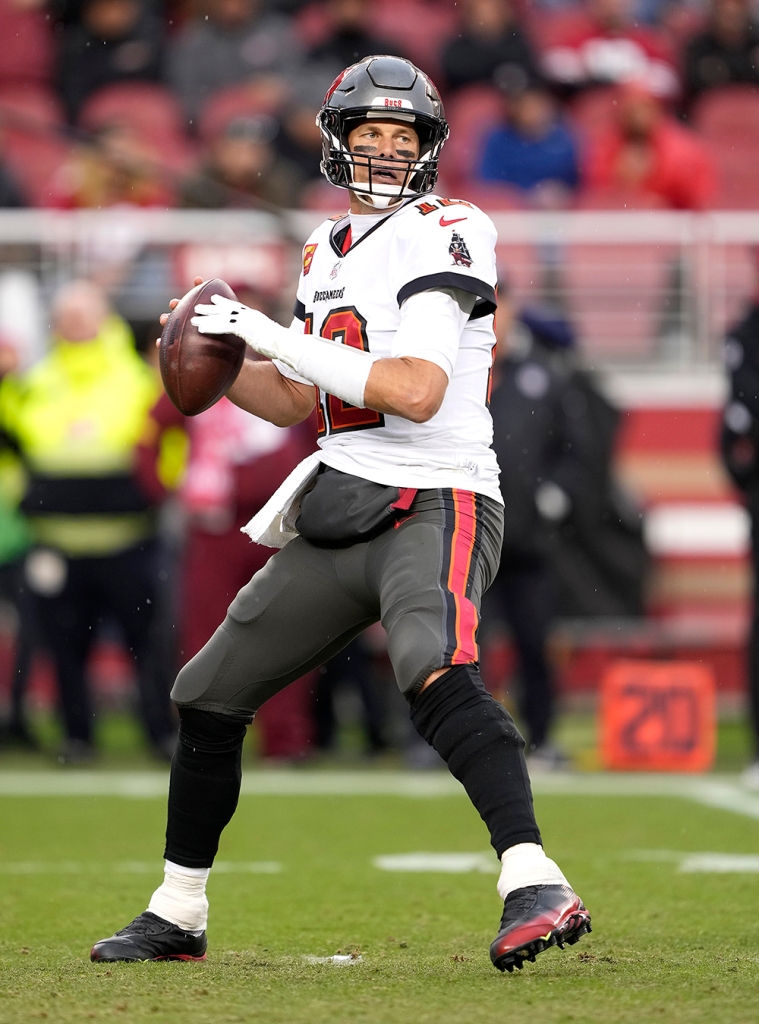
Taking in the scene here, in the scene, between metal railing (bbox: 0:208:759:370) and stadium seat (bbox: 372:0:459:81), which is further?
stadium seat (bbox: 372:0:459:81)

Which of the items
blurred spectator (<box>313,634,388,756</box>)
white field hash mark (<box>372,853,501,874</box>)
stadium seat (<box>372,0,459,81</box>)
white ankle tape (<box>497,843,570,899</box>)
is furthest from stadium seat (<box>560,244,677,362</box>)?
white ankle tape (<box>497,843,570,899</box>)

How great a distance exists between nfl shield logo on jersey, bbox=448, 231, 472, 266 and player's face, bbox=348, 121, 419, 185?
257mm

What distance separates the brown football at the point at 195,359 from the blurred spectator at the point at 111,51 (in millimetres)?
9035

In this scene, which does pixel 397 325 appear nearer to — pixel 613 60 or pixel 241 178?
pixel 241 178

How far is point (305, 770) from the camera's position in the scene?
7.80 meters

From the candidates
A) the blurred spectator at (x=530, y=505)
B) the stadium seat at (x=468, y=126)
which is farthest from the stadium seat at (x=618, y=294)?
the blurred spectator at (x=530, y=505)

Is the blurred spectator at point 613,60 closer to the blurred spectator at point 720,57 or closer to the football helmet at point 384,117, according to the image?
the blurred spectator at point 720,57

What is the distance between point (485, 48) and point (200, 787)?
938 cm

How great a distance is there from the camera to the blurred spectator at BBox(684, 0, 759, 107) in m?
12.4

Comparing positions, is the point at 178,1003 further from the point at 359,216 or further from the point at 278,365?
the point at 359,216

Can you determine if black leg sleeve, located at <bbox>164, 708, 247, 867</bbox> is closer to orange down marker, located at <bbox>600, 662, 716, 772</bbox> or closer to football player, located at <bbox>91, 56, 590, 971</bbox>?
football player, located at <bbox>91, 56, 590, 971</bbox>

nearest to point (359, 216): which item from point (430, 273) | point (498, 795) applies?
point (430, 273)

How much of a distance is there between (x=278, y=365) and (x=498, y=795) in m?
1.11

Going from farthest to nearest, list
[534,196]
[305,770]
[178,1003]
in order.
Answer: [534,196] → [305,770] → [178,1003]
